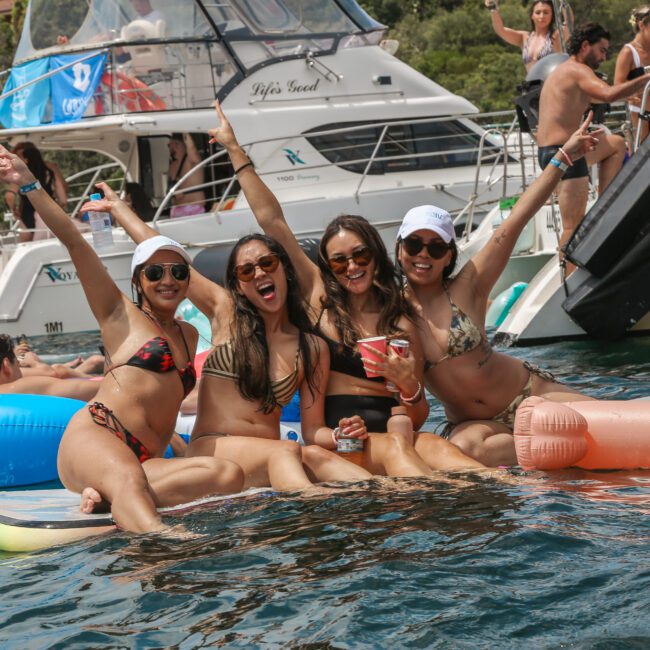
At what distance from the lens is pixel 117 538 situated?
4664 mm

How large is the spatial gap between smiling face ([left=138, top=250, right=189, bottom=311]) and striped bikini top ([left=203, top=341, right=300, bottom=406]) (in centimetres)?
32

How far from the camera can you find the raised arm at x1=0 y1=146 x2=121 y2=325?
16.9 feet

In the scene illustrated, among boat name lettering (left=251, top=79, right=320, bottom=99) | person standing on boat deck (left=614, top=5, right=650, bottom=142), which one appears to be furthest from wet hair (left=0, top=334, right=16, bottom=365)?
boat name lettering (left=251, top=79, right=320, bottom=99)

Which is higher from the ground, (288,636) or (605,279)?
(605,279)

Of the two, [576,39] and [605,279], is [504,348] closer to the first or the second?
[605,279]

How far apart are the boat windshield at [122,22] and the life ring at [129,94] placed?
0.48 m

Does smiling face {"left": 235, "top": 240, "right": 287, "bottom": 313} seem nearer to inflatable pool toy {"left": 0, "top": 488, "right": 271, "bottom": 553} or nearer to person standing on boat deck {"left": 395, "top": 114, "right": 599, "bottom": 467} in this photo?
person standing on boat deck {"left": 395, "top": 114, "right": 599, "bottom": 467}

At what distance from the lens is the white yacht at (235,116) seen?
1400cm

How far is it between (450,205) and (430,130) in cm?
139

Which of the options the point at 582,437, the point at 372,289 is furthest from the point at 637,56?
the point at 582,437

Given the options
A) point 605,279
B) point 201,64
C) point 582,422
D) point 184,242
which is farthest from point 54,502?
point 201,64

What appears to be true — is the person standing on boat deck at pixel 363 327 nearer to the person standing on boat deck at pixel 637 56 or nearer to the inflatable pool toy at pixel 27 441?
the inflatable pool toy at pixel 27 441

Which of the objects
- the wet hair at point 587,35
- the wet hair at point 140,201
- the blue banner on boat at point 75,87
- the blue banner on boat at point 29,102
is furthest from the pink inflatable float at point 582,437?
the blue banner on boat at point 29,102

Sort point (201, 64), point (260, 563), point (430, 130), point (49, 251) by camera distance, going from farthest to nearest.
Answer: point (430, 130), point (201, 64), point (49, 251), point (260, 563)
